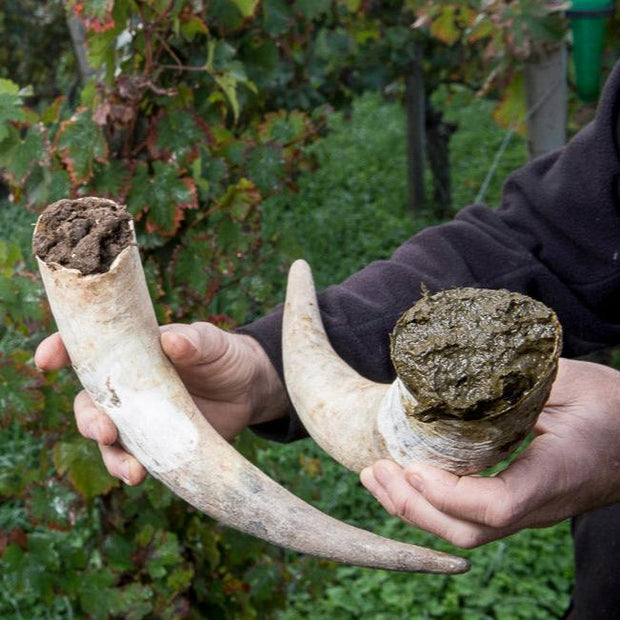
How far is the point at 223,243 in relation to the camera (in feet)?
7.66

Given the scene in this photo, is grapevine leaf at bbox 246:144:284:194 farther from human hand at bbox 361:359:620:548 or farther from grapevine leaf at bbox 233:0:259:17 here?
human hand at bbox 361:359:620:548

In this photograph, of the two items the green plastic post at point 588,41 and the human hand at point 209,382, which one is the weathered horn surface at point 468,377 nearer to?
the human hand at point 209,382

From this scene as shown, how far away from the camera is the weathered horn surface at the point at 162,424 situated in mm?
1219

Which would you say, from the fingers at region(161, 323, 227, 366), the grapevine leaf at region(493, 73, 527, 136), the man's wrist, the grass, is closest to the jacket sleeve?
the man's wrist

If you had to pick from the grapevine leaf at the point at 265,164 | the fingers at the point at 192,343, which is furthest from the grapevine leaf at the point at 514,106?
the fingers at the point at 192,343

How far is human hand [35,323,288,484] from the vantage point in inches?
56.2

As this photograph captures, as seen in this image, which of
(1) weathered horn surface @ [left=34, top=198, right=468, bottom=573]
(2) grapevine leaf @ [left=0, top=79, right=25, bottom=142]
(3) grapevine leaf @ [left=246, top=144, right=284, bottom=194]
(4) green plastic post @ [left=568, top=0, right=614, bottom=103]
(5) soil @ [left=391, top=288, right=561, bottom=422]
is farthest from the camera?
(4) green plastic post @ [left=568, top=0, right=614, bottom=103]

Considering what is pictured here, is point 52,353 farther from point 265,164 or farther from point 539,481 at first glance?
point 265,164

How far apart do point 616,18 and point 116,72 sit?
2.76 meters

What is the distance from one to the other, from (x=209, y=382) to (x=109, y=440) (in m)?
0.29

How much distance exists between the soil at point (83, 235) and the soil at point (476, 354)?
0.43m

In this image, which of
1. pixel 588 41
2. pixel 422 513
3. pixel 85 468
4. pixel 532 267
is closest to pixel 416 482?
pixel 422 513

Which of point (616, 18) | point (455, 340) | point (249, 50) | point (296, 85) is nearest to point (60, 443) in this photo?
point (249, 50)

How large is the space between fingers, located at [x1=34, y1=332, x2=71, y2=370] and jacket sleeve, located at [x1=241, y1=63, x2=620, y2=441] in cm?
42
